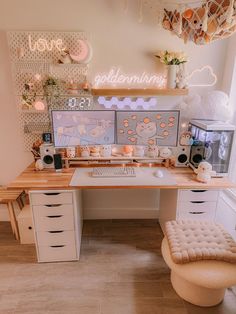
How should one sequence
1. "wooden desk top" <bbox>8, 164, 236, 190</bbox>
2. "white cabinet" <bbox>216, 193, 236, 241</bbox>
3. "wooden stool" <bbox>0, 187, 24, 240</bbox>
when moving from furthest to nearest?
1. "wooden stool" <bbox>0, 187, 24, 240</bbox>
2. "white cabinet" <bbox>216, 193, 236, 241</bbox>
3. "wooden desk top" <bbox>8, 164, 236, 190</bbox>

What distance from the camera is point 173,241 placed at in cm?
173

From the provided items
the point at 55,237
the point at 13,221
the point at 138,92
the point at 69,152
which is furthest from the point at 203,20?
the point at 13,221

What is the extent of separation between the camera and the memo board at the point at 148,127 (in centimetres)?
235

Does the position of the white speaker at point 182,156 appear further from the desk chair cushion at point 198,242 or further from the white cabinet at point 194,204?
the desk chair cushion at point 198,242

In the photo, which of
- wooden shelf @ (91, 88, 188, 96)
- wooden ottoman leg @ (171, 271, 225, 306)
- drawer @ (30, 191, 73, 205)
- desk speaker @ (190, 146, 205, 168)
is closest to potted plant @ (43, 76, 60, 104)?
wooden shelf @ (91, 88, 188, 96)

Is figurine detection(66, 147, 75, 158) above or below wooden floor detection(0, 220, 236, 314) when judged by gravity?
above

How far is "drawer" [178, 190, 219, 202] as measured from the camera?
2.05m

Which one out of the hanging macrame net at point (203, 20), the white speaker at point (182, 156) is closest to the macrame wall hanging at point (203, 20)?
the hanging macrame net at point (203, 20)

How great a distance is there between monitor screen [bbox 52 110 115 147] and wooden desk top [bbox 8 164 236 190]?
322 millimetres

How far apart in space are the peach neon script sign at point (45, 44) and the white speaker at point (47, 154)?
943 millimetres

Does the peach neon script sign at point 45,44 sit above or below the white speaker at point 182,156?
above

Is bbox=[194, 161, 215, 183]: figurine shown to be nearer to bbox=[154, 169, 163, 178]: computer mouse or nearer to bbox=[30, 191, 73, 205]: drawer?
bbox=[154, 169, 163, 178]: computer mouse

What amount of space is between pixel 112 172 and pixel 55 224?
690 millimetres

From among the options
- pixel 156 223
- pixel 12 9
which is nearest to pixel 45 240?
pixel 156 223
